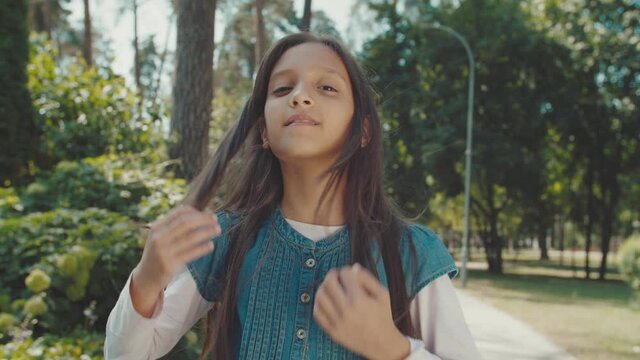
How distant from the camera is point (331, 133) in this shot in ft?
5.90

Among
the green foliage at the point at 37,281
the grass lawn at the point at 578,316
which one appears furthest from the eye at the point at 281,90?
the grass lawn at the point at 578,316

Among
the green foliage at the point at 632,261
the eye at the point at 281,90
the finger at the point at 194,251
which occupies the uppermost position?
the eye at the point at 281,90

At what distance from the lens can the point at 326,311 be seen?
1354 mm

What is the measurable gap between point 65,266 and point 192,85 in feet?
11.0

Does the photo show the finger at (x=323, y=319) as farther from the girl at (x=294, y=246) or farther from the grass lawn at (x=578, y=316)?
the grass lawn at (x=578, y=316)

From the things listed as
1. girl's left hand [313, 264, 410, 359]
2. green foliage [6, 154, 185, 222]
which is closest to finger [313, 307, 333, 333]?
girl's left hand [313, 264, 410, 359]

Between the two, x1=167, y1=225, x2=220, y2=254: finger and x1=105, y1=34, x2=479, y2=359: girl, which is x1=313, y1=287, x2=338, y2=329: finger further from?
x1=167, y1=225, x2=220, y2=254: finger

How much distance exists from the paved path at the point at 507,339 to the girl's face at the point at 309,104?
6.26 m

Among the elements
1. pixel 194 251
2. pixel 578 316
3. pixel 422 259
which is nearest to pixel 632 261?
pixel 578 316

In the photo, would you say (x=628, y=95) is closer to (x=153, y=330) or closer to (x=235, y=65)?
(x=235, y=65)

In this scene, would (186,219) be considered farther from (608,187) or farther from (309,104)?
(608,187)

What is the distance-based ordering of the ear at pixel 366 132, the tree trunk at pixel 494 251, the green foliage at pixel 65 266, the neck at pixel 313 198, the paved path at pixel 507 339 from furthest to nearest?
the tree trunk at pixel 494 251 → the paved path at pixel 507 339 → the green foliage at pixel 65 266 → the ear at pixel 366 132 → the neck at pixel 313 198

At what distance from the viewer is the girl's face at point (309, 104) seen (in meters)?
1.76

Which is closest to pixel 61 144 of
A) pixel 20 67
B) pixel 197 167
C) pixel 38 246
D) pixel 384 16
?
pixel 20 67
